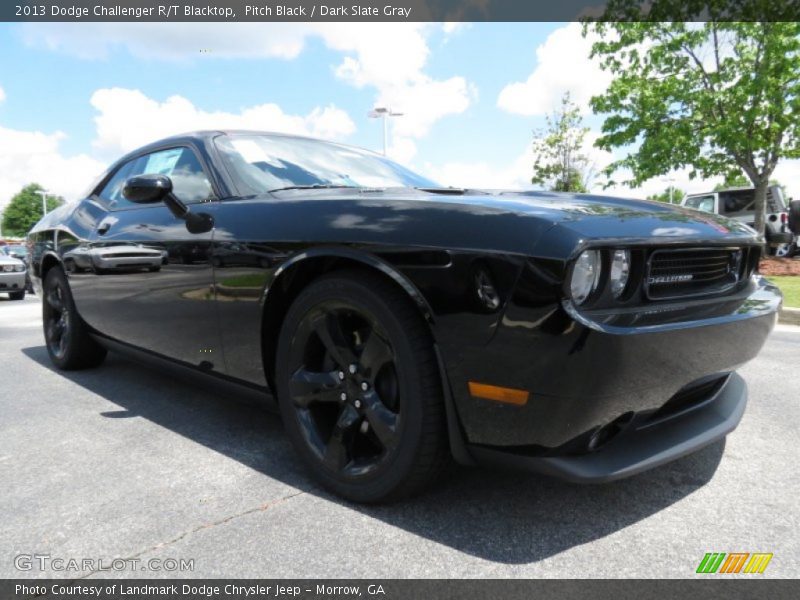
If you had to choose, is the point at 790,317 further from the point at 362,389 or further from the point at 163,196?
the point at 163,196

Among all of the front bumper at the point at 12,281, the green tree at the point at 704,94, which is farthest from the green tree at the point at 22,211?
the green tree at the point at 704,94

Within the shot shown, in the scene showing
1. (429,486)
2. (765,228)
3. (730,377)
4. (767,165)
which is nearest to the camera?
(429,486)

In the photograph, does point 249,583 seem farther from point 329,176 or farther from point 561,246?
point 329,176

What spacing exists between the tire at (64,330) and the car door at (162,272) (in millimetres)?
550

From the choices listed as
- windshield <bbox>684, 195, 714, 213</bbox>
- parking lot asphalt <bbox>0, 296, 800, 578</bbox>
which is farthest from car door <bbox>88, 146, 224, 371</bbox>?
windshield <bbox>684, 195, 714, 213</bbox>

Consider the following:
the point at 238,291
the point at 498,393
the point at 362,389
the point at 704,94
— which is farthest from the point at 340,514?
the point at 704,94

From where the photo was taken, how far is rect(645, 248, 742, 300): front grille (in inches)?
69.8

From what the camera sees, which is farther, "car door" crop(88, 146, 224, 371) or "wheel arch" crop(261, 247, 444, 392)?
"car door" crop(88, 146, 224, 371)

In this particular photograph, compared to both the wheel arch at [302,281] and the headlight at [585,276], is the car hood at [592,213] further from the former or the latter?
the wheel arch at [302,281]

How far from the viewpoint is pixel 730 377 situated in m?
2.38

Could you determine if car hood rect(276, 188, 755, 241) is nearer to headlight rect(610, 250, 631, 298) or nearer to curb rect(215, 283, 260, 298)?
headlight rect(610, 250, 631, 298)

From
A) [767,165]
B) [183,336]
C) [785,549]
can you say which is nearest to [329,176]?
[183,336]

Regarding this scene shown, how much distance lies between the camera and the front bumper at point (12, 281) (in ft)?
43.6

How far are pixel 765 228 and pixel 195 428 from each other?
51.4ft
